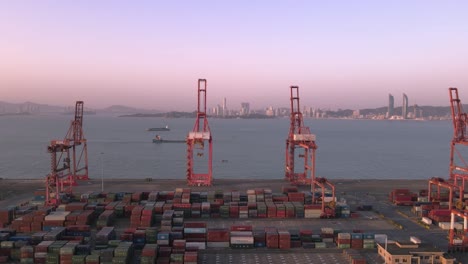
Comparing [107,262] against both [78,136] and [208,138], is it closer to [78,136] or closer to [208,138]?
[208,138]

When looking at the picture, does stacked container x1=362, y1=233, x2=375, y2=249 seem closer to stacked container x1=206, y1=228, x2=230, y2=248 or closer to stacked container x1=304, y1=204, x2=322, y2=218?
stacked container x1=304, y1=204, x2=322, y2=218

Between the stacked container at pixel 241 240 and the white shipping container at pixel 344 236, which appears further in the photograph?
the white shipping container at pixel 344 236

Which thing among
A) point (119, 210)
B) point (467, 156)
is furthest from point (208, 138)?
point (467, 156)

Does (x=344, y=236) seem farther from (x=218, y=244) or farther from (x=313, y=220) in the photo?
(x=218, y=244)

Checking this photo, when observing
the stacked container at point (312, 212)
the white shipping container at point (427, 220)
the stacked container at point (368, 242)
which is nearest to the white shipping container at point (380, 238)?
the stacked container at point (368, 242)

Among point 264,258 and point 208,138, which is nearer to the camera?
point 264,258

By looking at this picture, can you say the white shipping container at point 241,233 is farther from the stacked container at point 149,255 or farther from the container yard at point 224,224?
the stacked container at point 149,255

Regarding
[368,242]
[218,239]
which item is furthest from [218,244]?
[368,242]

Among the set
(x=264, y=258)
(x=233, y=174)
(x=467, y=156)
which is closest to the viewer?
(x=264, y=258)

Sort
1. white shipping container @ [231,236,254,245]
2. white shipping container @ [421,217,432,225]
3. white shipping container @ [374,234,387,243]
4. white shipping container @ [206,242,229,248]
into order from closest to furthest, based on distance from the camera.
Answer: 1. white shipping container @ [231,236,254,245]
2. white shipping container @ [206,242,229,248]
3. white shipping container @ [374,234,387,243]
4. white shipping container @ [421,217,432,225]

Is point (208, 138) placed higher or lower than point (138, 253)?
higher

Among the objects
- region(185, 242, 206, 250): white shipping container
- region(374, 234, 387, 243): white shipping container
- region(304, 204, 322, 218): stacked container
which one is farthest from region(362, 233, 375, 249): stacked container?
region(185, 242, 206, 250): white shipping container
